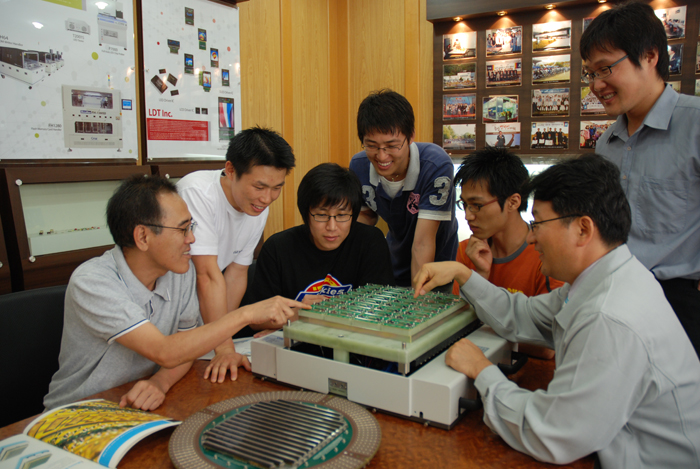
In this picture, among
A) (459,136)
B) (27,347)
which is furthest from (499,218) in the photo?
→ (459,136)

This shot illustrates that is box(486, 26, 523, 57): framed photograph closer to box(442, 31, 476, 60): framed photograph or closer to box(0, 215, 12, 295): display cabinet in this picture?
box(442, 31, 476, 60): framed photograph

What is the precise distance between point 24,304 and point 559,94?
3479mm

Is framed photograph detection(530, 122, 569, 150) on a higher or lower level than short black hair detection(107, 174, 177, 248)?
higher

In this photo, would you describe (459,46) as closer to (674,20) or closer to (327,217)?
(674,20)

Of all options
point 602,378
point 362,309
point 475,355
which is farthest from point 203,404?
point 602,378

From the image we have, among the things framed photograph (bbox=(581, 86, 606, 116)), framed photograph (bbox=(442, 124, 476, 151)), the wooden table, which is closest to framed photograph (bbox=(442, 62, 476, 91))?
framed photograph (bbox=(442, 124, 476, 151))

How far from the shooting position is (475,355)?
1.15 metres

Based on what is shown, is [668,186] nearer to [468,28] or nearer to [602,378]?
[602,378]

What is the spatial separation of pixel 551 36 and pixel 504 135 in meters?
0.75

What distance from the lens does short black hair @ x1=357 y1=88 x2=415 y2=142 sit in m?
2.20

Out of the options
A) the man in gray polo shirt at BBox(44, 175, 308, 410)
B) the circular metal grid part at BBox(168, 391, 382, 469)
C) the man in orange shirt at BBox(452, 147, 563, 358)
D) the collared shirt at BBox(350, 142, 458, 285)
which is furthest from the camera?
the collared shirt at BBox(350, 142, 458, 285)

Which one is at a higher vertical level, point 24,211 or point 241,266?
point 24,211

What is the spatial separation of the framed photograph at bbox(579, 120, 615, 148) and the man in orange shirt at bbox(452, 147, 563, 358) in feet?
6.50

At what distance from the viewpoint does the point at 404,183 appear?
2410mm
